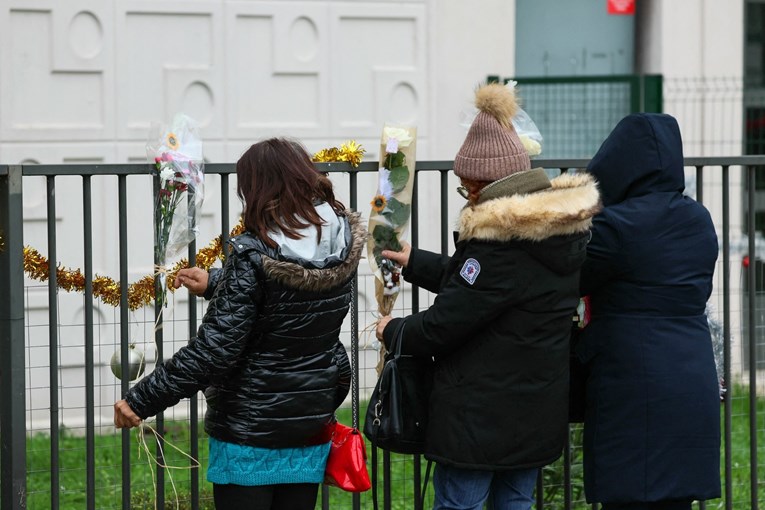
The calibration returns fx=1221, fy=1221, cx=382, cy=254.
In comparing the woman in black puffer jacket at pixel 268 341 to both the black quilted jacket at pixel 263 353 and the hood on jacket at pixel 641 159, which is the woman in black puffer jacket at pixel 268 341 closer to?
the black quilted jacket at pixel 263 353

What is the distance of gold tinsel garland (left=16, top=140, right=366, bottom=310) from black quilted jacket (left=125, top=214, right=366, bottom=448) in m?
0.51

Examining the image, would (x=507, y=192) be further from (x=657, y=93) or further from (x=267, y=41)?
(x=657, y=93)

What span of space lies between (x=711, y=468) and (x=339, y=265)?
1.41m

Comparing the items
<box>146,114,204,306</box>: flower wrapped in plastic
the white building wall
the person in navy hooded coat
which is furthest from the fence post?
the white building wall

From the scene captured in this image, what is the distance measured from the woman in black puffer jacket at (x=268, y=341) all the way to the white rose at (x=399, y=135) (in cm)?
52

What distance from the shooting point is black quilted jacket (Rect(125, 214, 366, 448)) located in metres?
3.48

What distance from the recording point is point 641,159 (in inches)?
151

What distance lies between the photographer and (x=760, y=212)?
9.20 m

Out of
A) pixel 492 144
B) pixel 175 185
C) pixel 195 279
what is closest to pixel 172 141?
pixel 175 185

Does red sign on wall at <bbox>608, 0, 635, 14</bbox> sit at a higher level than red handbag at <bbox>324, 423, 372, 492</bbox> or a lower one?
higher

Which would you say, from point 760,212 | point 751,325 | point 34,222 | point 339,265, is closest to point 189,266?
point 339,265

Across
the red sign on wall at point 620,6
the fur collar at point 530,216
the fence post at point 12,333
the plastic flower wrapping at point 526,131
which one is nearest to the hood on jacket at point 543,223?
the fur collar at point 530,216

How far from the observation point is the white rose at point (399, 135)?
163 inches

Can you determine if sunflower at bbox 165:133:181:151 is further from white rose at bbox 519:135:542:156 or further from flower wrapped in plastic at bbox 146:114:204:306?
white rose at bbox 519:135:542:156
